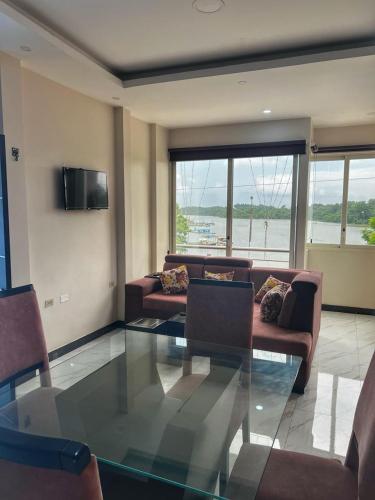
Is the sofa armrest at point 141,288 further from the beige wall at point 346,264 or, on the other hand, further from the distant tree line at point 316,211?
the beige wall at point 346,264

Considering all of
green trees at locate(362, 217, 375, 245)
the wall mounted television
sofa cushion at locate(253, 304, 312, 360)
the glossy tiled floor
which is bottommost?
the glossy tiled floor

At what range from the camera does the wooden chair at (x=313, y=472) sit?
1.25m

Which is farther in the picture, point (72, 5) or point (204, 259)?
point (204, 259)

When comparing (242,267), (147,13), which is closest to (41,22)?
(147,13)

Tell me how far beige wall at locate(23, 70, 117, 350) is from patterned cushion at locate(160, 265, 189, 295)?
0.69 meters

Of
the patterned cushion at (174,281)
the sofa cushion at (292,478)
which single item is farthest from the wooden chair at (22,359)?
the patterned cushion at (174,281)

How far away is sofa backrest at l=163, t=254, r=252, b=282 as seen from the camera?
4.48 meters

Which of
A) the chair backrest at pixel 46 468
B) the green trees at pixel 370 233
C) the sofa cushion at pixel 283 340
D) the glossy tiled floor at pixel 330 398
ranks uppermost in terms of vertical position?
the green trees at pixel 370 233

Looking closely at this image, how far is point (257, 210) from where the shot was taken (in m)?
5.40

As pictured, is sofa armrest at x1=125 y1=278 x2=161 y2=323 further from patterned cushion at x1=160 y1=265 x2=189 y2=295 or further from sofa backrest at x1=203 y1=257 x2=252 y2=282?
sofa backrest at x1=203 y1=257 x2=252 y2=282

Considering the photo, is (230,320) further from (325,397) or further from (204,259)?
(204,259)

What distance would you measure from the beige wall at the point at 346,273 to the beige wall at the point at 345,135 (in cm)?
159

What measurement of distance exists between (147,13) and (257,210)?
3.37 meters

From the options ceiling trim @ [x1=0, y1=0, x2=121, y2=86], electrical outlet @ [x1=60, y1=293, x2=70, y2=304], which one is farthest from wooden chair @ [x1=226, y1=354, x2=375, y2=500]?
ceiling trim @ [x1=0, y1=0, x2=121, y2=86]
